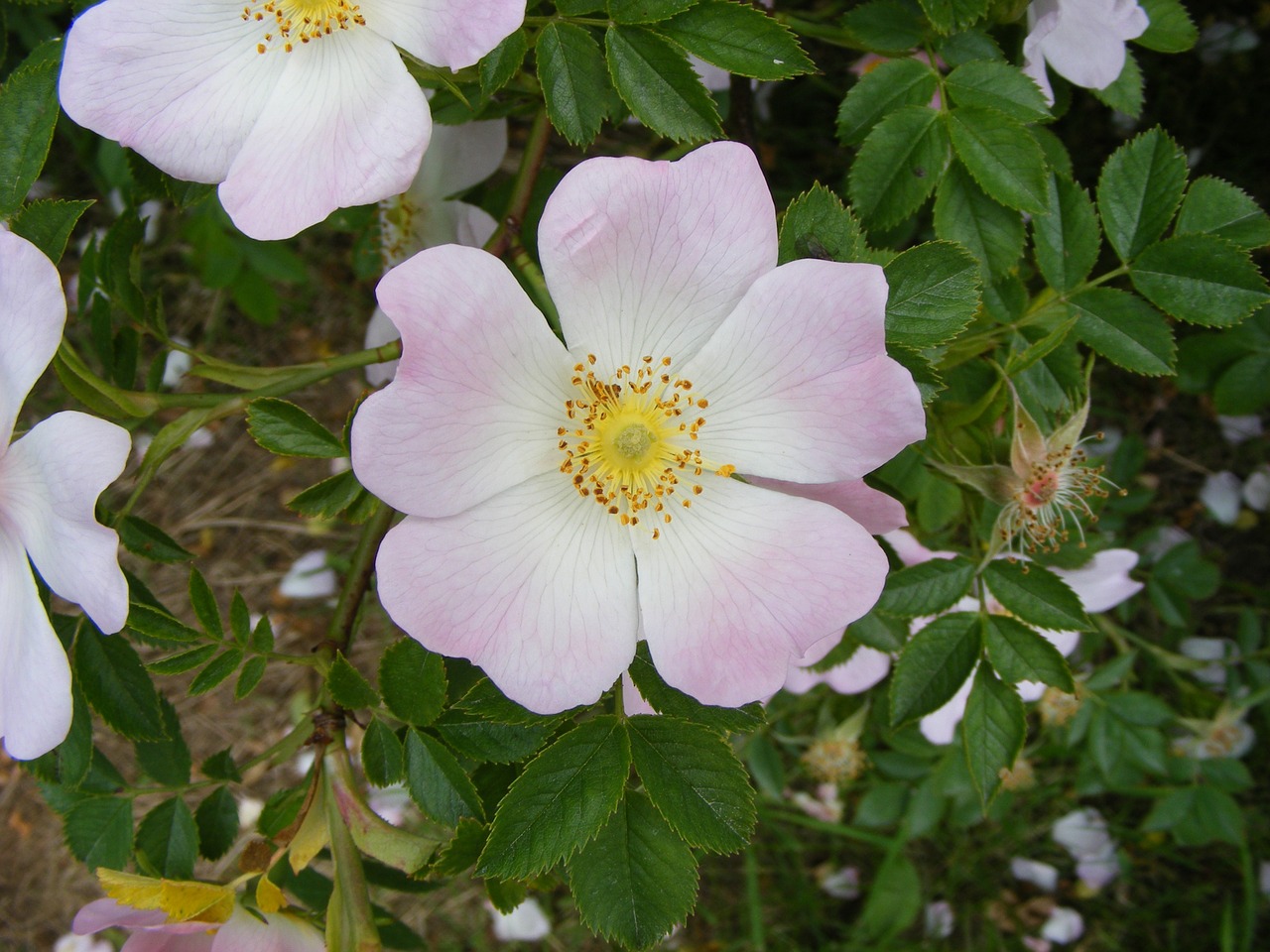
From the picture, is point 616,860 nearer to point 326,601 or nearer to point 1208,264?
point 1208,264

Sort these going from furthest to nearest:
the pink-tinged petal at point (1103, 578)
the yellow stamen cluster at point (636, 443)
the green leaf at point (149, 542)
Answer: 1. the pink-tinged petal at point (1103, 578)
2. the green leaf at point (149, 542)
3. the yellow stamen cluster at point (636, 443)

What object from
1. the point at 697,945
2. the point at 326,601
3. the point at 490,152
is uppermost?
the point at 490,152

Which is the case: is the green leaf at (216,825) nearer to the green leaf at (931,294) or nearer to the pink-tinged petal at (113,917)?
the pink-tinged petal at (113,917)

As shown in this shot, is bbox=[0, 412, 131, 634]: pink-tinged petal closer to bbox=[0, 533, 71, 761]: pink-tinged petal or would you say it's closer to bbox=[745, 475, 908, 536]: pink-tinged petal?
bbox=[0, 533, 71, 761]: pink-tinged petal

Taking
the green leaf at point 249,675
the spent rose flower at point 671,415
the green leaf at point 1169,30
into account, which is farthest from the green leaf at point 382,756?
the green leaf at point 1169,30

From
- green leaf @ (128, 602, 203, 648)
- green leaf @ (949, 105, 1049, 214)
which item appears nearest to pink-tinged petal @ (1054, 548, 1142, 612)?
green leaf @ (949, 105, 1049, 214)

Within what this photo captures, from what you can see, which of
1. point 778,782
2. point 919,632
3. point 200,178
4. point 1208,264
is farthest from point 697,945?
point 200,178
